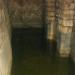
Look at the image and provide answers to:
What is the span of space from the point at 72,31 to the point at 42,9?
307 centimetres

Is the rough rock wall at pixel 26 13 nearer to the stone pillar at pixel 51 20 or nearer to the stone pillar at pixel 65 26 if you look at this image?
the stone pillar at pixel 51 20

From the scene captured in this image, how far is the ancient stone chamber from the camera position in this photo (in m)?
6.28

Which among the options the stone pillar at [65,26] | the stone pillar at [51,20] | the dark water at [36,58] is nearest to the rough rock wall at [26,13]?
the dark water at [36,58]

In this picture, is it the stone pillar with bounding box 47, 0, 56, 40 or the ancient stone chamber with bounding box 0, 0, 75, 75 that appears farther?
the stone pillar with bounding box 47, 0, 56, 40

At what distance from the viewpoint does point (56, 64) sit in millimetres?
7445

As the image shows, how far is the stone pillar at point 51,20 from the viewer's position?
841cm

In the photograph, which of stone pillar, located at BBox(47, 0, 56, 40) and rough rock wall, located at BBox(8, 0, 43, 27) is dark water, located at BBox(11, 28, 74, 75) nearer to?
stone pillar, located at BBox(47, 0, 56, 40)

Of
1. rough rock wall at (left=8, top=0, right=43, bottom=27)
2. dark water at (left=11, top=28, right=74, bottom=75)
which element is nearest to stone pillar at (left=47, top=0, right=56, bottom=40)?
dark water at (left=11, top=28, right=74, bottom=75)

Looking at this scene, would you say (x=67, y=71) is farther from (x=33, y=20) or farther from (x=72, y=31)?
(x=33, y=20)

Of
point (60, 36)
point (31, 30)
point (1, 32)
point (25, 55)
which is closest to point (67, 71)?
point (60, 36)

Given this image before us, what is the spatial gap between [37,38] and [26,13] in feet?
4.49

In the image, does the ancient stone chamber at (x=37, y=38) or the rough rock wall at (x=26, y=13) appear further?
the rough rock wall at (x=26, y=13)

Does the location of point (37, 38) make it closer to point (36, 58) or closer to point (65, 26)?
point (36, 58)

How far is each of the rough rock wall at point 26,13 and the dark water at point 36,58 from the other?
66cm
